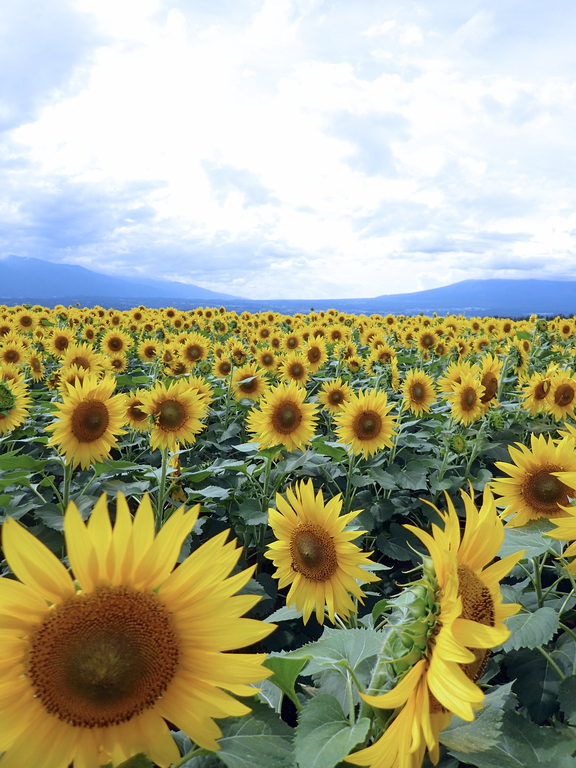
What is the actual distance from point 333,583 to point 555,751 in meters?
1.07

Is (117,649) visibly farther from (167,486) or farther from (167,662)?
(167,486)

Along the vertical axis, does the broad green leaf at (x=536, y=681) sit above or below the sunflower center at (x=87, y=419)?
below

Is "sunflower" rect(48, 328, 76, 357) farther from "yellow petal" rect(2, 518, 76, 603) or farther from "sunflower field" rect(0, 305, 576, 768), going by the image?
"yellow petal" rect(2, 518, 76, 603)

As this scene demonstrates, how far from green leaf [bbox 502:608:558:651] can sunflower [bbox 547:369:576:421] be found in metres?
3.54

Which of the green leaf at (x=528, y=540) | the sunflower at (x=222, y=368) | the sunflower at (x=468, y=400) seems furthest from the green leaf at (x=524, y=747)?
the sunflower at (x=222, y=368)

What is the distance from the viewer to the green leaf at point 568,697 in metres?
1.73

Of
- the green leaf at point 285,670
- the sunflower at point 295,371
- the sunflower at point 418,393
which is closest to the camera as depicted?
the green leaf at point 285,670

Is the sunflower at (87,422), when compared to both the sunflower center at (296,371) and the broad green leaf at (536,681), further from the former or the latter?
the sunflower center at (296,371)

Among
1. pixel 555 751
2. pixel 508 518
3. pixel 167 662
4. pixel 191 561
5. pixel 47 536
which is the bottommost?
pixel 47 536

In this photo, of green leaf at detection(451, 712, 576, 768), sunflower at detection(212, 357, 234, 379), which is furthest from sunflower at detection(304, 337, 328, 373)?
green leaf at detection(451, 712, 576, 768)

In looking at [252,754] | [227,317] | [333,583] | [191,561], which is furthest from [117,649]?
[227,317]

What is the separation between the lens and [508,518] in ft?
7.92

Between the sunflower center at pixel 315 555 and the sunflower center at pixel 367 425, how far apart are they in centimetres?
215

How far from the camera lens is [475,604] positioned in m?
1.00
